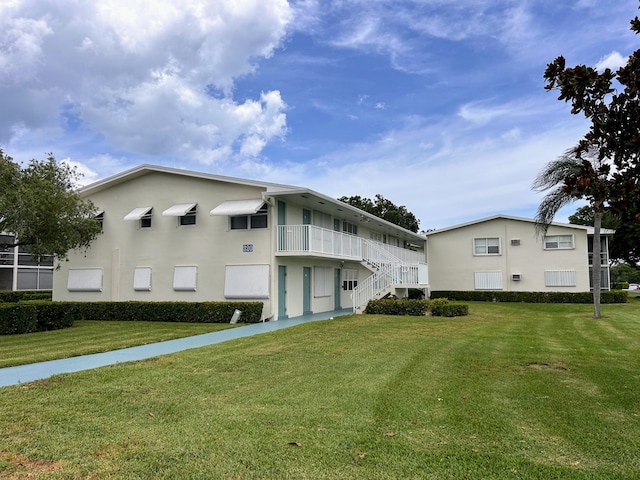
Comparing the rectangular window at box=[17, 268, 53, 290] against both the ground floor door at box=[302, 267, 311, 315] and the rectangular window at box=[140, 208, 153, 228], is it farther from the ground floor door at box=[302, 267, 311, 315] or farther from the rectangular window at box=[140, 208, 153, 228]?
the ground floor door at box=[302, 267, 311, 315]

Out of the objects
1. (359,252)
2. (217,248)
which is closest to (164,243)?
(217,248)

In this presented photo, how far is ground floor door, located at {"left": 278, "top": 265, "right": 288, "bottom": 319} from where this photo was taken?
1789 cm

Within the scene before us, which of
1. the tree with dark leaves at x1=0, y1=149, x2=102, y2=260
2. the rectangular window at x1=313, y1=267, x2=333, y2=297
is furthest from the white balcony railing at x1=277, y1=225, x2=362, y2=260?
the tree with dark leaves at x1=0, y1=149, x2=102, y2=260

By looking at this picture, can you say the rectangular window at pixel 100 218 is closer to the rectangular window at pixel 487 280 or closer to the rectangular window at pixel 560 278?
the rectangular window at pixel 487 280

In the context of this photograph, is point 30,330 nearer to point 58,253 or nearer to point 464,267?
point 58,253

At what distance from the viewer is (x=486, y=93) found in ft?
53.3

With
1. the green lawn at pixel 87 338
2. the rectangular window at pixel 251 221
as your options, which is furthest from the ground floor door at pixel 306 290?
the green lawn at pixel 87 338

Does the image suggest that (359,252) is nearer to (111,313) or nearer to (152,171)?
(152,171)

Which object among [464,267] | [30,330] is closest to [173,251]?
[30,330]

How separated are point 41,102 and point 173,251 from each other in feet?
23.5

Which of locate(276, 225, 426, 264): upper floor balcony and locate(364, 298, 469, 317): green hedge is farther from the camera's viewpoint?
locate(364, 298, 469, 317): green hedge

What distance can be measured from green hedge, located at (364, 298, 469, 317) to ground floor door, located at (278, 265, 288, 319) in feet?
11.0

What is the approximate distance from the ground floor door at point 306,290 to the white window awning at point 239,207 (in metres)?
3.86

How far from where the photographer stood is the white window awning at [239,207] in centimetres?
1711
